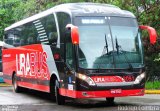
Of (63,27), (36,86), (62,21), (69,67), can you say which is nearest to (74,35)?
(69,67)

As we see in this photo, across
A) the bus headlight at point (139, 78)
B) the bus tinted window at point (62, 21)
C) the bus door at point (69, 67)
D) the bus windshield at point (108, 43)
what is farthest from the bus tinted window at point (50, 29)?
the bus headlight at point (139, 78)

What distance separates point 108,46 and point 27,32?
263 inches

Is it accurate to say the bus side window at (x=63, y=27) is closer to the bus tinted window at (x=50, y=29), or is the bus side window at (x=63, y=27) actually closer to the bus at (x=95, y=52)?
the bus at (x=95, y=52)

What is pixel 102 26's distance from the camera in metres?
14.2

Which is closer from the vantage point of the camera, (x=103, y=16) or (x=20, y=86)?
(x=103, y=16)

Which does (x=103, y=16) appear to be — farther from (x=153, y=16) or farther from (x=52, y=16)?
(x=153, y=16)

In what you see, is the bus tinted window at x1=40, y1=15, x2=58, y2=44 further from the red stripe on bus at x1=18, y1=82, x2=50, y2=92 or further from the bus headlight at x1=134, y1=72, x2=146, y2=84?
the bus headlight at x1=134, y1=72, x2=146, y2=84

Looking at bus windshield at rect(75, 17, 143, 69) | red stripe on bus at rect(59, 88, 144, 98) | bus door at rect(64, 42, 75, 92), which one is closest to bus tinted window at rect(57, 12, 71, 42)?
bus windshield at rect(75, 17, 143, 69)

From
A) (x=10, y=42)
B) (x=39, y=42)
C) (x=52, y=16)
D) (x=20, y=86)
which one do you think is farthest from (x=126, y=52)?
(x=10, y=42)

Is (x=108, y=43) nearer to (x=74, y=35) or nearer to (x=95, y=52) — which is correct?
(x=95, y=52)

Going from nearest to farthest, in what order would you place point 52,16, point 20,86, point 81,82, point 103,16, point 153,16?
point 81,82 → point 103,16 → point 52,16 → point 20,86 → point 153,16

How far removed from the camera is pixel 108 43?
549 inches

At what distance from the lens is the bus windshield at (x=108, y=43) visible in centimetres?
1370

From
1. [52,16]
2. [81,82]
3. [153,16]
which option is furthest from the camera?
[153,16]
